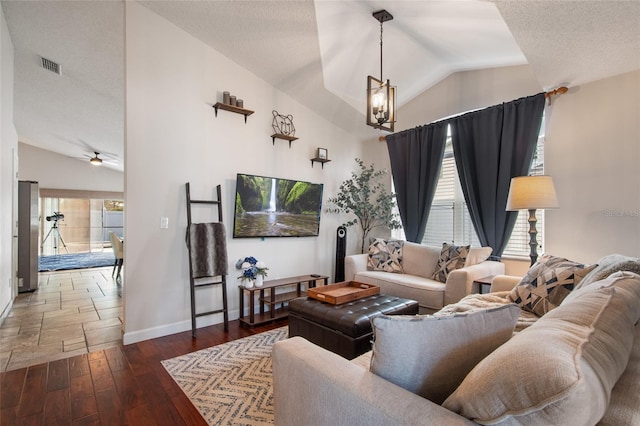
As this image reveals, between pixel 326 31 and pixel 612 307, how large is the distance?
10.6 feet

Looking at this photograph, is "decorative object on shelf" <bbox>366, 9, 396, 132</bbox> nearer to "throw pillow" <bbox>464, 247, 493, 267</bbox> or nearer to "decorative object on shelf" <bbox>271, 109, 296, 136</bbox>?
"decorative object on shelf" <bbox>271, 109, 296, 136</bbox>

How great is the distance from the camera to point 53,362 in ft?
8.48

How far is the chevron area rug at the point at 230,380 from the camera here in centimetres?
191

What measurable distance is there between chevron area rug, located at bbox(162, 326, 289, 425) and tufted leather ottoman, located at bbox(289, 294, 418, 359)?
434mm

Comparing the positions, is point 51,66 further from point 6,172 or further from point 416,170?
point 416,170

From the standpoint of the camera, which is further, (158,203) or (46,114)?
(46,114)

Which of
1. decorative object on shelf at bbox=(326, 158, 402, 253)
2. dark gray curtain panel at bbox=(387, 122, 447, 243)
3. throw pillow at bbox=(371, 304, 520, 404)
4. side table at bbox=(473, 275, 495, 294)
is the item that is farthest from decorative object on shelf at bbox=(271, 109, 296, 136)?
throw pillow at bbox=(371, 304, 520, 404)

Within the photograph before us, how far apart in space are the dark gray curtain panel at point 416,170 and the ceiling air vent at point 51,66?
462 centimetres

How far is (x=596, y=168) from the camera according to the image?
2.97 m

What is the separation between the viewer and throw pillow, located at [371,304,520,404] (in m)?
0.93

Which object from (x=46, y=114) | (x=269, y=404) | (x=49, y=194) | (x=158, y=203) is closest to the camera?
(x=269, y=404)

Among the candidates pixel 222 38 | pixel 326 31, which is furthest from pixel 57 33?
pixel 326 31

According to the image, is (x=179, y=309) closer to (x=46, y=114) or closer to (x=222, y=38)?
(x=222, y=38)

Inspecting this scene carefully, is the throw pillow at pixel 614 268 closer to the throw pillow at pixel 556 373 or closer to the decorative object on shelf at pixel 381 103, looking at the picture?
the throw pillow at pixel 556 373
